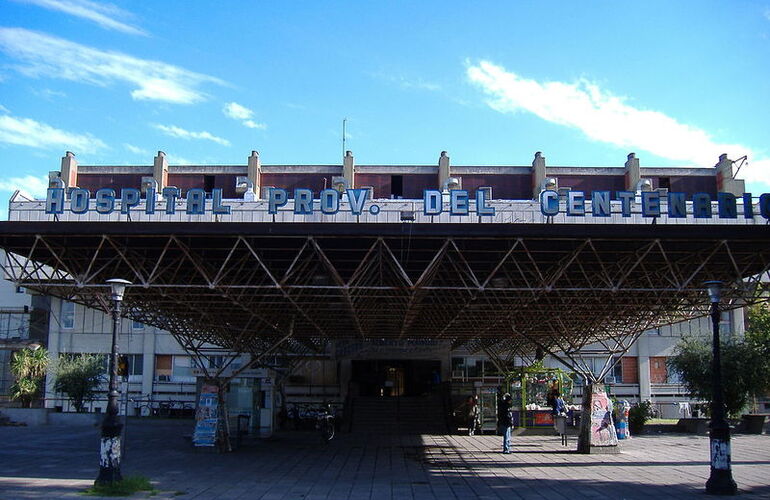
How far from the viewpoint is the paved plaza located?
57.2 feet

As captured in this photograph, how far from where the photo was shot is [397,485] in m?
18.9

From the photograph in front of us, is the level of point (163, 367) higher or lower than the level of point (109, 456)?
higher

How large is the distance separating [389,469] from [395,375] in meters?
36.8

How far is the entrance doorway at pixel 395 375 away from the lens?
5799cm

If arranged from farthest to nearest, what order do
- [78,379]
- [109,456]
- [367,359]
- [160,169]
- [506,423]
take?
[160,169], [367,359], [78,379], [506,423], [109,456]

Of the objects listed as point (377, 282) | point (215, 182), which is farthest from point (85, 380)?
point (377, 282)

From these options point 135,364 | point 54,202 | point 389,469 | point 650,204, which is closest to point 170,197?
point 54,202

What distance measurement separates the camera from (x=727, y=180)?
57625 millimetres

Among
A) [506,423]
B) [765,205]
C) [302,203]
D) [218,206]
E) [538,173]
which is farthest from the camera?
[538,173]

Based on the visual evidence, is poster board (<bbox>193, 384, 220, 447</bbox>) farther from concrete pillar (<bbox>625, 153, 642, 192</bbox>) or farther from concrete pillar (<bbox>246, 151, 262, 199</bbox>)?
concrete pillar (<bbox>625, 153, 642, 192</bbox>)

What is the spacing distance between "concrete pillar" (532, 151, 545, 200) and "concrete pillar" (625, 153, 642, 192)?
6718mm

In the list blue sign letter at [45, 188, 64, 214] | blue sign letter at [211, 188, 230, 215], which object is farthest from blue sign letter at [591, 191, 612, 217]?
blue sign letter at [45, 188, 64, 214]

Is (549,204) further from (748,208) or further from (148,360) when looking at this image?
(148,360)

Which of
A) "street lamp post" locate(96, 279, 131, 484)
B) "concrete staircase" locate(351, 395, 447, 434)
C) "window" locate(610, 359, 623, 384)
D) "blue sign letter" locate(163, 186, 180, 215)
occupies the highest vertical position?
"blue sign letter" locate(163, 186, 180, 215)
